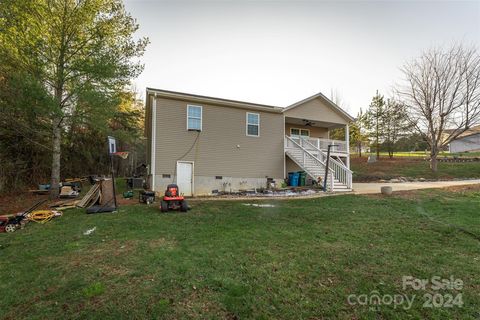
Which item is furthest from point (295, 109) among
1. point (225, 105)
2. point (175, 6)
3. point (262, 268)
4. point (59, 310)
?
point (59, 310)

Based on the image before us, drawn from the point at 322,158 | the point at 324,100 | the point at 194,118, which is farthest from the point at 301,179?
the point at 194,118

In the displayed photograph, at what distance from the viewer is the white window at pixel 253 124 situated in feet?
44.4

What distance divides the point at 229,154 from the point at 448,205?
917cm

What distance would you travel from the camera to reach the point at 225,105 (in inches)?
504

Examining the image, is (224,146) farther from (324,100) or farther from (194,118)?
(324,100)

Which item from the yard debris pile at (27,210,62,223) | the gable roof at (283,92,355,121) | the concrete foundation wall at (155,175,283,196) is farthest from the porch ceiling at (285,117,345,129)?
the yard debris pile at (27,210,62,223)

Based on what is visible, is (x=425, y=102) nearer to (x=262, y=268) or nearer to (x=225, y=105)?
(x=225, y=105)

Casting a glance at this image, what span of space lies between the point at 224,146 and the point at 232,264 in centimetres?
917

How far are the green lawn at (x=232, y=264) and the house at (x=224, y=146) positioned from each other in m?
4.82

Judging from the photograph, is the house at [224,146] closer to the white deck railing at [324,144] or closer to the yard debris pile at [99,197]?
the white deck railing at [324,144]

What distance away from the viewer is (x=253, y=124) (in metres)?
13.7

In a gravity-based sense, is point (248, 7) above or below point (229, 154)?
above

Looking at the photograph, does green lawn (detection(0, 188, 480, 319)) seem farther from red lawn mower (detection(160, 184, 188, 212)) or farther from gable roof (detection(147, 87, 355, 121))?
gable roof (detection(147, 87, 355, 121))

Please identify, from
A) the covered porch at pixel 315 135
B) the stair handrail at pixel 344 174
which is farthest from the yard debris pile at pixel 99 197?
the stair handrail at pixel 344 174
